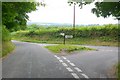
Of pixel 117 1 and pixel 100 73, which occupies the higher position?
pixel 117 1

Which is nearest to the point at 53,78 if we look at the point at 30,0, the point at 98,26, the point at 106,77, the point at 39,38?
the point at 106,77

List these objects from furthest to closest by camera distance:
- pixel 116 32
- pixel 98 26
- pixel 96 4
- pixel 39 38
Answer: pixel 39 38
pixel 98 26
pixel 116 32
pixel 96 4

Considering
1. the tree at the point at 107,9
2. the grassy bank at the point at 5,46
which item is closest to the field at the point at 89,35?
the grassy bank at the point at 5,46

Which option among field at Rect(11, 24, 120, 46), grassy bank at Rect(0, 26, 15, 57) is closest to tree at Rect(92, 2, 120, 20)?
grassy bank at Rect(0, 26, 15, 57)

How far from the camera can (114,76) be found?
13.5m

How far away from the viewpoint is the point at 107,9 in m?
14.6

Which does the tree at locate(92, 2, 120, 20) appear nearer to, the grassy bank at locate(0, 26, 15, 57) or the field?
the grassy bank at locate(0, 26, 15, 57)

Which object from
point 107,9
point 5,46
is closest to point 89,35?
point 5,46

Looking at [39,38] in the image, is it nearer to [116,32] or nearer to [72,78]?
[116,32]

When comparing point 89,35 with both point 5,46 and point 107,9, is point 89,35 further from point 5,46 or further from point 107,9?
point 107,9

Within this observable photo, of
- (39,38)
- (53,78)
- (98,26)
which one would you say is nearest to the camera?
(53,78)

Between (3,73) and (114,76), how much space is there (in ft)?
14.8

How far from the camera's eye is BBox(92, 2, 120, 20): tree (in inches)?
561

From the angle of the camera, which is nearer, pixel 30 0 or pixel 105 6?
pixel 105 6
